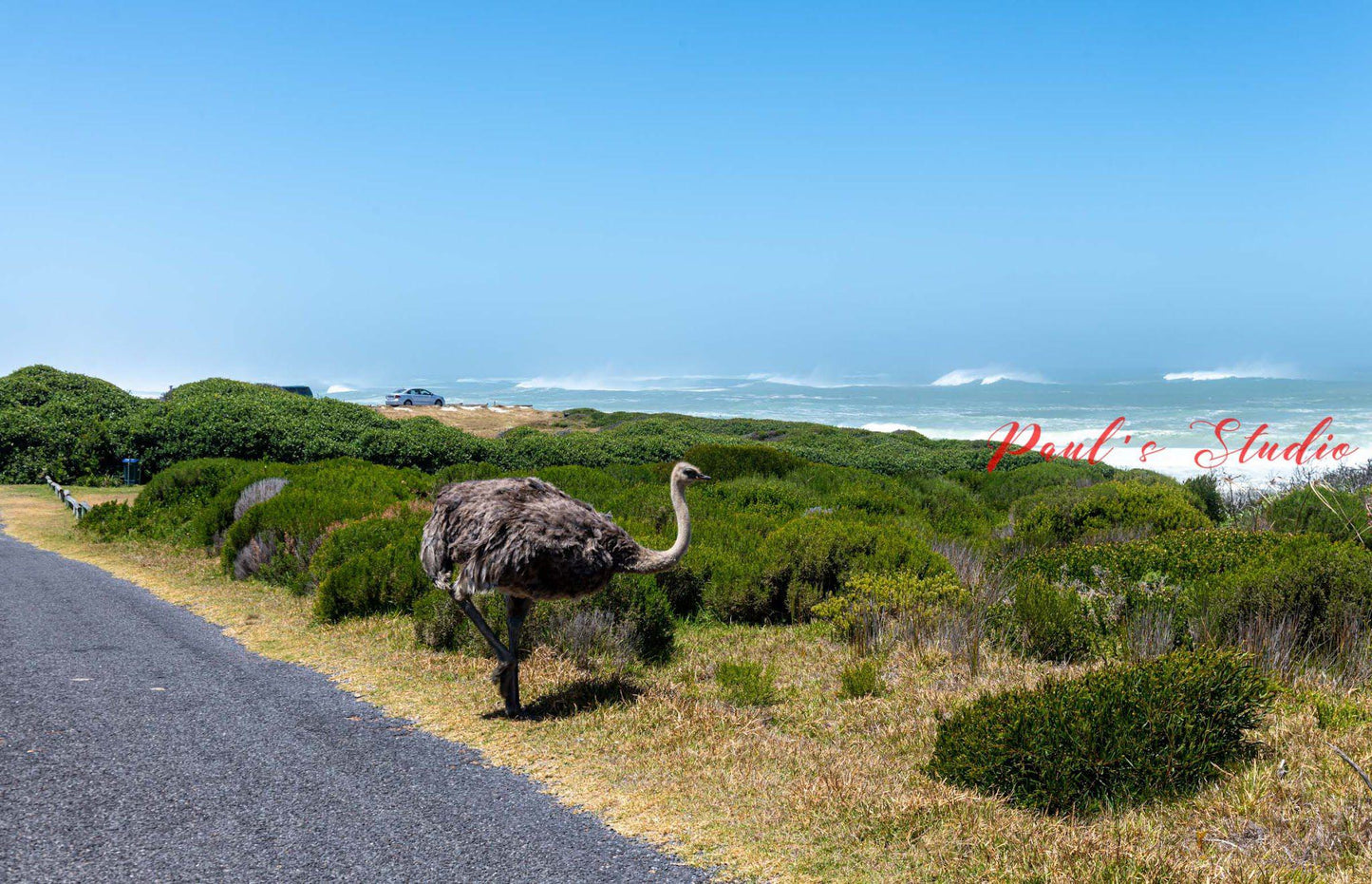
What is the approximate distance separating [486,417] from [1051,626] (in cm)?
4650

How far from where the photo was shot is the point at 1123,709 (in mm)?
5711

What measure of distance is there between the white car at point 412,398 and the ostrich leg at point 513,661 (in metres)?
53.8

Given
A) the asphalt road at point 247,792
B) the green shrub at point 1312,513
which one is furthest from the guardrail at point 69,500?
the green shrub at point 1312,513

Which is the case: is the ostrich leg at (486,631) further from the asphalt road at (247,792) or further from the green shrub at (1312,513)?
the green shrub at (1312,513)

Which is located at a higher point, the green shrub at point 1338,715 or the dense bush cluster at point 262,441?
the dense bush cluster at point 262,441

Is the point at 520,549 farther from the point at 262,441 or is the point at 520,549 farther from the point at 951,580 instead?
the point at 262,441

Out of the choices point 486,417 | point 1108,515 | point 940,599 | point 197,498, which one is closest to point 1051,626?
point 940,599

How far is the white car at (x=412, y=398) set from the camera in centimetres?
5897

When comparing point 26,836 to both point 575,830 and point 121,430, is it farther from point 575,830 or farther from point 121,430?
point 121,430

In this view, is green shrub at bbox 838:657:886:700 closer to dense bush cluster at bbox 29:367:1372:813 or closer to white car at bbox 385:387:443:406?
dense bush cluster at bbox 29:367:1372:813

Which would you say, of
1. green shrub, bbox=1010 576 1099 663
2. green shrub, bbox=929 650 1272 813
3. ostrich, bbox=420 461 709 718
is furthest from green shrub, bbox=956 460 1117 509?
ostrich, bbox=420 461 709 718

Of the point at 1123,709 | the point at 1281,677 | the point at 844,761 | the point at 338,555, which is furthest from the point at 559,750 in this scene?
the point at 338,555

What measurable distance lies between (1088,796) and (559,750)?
11.5ft

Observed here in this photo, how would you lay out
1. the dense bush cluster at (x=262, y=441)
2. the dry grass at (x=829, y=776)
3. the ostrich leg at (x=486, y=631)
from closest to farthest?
the dry grass at (x=829, y=776) < the ostrich leg at (x=486, y=631) < the dense bush cluster at (x=262, y=441)
